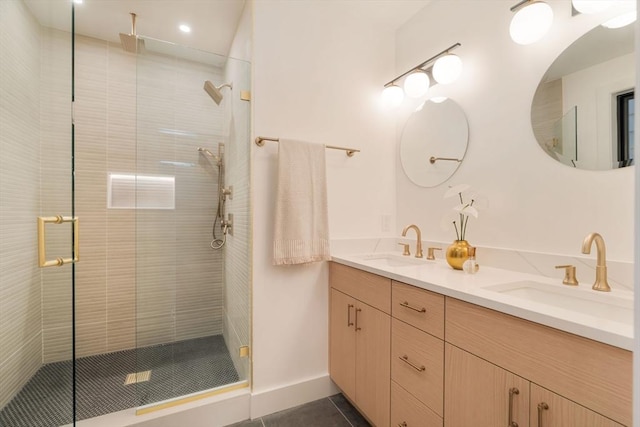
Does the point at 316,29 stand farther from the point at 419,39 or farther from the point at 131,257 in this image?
the point at 131,257

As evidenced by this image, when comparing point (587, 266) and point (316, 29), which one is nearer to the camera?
point (587, 266)

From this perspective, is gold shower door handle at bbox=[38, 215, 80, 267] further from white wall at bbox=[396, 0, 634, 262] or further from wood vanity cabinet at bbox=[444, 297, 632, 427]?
white wall at bbox=[396, 0, 634, 262]

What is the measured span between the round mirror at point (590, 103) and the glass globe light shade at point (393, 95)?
0.88m

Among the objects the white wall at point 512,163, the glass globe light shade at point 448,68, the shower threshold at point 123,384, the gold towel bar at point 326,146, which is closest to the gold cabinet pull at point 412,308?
the white wall at point 512,163

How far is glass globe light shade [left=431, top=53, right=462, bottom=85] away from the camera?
163cm

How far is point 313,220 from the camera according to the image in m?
1.71

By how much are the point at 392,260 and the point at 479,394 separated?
1.05m

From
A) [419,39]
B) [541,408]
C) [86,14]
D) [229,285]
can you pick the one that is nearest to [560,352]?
[541,408]

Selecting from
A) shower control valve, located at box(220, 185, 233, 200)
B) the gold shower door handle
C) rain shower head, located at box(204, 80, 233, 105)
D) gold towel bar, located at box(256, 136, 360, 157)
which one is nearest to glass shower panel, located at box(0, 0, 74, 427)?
the gold shower door handle

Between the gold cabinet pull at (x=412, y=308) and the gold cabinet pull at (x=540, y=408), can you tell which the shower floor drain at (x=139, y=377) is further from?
the gold cabinet pull at (x=540, y=408)

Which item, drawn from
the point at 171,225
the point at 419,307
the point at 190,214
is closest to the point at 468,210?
the point at 419,307

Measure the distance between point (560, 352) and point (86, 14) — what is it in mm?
3211

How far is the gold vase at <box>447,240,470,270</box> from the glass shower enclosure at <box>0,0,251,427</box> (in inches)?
46.1

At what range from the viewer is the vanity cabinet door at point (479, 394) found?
805 mm
